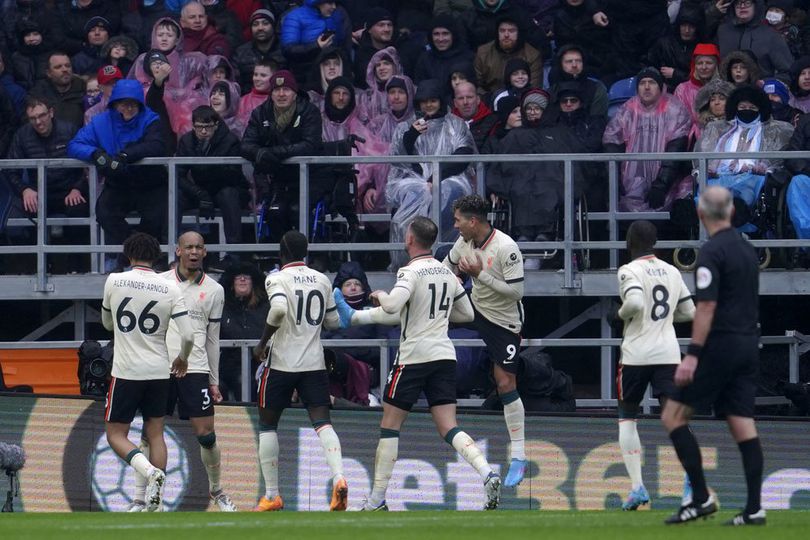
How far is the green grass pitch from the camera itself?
30.8ft

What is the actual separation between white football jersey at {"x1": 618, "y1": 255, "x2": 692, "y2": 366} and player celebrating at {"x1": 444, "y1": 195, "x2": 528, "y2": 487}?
113cm

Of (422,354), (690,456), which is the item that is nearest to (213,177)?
(422,354)

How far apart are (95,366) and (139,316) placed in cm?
261

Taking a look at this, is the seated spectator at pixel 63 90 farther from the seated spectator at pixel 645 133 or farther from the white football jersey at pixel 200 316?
the seated spectator at pixel 645 133

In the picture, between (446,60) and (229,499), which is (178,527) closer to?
(229,499)

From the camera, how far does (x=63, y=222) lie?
1620cm

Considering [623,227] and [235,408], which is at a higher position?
[623,227]

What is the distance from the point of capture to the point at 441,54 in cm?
1734

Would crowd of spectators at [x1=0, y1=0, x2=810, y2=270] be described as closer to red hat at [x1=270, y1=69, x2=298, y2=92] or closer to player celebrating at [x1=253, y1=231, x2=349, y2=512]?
red hat at [x1=270, y1=69, x2=298, y2=92]

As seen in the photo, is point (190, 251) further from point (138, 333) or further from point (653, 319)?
point (653, 319)

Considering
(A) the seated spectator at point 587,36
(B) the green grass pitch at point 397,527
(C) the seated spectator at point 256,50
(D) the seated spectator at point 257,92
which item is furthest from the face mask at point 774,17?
(B) the green grass pitch at point 397,527

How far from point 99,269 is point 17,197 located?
1.10 meters

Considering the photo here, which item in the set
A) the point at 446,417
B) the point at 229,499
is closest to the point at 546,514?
the point at 446,417

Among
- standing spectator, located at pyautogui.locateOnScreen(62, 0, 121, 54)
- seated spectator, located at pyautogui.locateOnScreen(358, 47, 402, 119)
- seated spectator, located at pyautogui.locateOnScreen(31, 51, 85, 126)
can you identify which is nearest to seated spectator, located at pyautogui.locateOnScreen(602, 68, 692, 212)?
seated spectator, located at pyautogui.locateOnScreen(358, 47, 402, 119)
